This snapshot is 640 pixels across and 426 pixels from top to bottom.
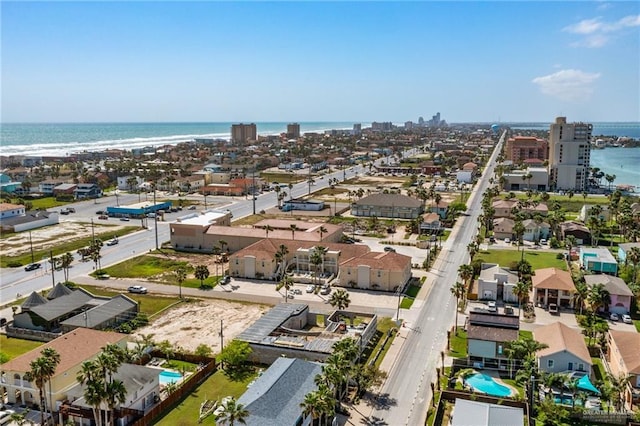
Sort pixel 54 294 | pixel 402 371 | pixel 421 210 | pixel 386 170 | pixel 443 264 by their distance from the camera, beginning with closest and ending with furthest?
pixel 402 371 < pixel 54 294 < pixel 443 264 < pixel 421 210 < pixel 386 170

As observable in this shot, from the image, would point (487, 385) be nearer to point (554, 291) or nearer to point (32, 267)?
point (554, 291)

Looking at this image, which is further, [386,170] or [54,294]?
[386,170]

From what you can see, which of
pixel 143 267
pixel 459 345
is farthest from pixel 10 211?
pixel 459 345

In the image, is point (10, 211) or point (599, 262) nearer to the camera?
point (599, 262)

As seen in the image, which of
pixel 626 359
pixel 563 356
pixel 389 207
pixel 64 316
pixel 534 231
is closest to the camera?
pixel 626 359

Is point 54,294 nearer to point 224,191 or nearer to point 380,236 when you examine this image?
point 380,236

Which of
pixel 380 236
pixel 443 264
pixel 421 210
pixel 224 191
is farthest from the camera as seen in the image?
pixel 224 191

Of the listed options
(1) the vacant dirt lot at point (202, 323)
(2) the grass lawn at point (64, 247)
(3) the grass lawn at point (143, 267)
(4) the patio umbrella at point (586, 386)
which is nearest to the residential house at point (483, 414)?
(4) the patio umbrella at point (586, 386)

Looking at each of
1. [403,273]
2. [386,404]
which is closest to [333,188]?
[403,273]
